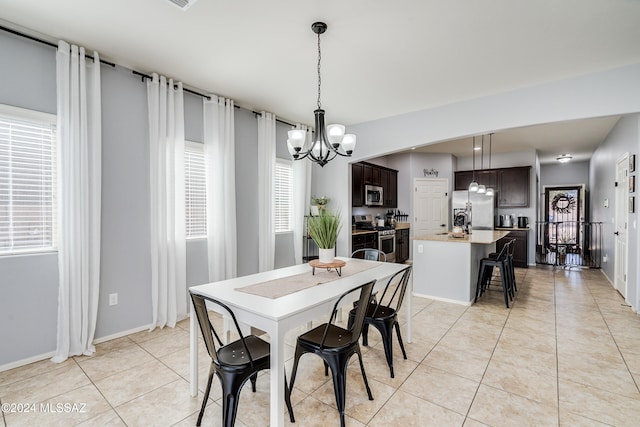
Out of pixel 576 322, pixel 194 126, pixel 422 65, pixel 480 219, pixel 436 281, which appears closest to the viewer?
pixel 422 65

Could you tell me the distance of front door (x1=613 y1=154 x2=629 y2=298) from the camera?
4.28 m

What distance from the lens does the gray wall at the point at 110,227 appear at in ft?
8.14

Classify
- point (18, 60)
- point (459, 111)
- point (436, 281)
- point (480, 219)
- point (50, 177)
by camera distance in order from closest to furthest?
point (18, 60) → point (50, 177) → point (459, 111) → point (436, 281) → point (480, 219)

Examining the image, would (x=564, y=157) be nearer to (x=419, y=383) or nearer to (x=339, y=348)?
(x=419, y=383)

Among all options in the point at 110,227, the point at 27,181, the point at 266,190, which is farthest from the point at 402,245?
the point at 27,181

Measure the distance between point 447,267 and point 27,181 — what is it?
4.77 metres

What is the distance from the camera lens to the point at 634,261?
3.75 meters

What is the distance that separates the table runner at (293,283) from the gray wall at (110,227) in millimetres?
1726

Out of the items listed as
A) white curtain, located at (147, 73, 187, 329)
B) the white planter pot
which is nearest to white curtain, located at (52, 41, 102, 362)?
white curtain, located at (147, 73, 187, 329)

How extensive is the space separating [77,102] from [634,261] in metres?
6.42

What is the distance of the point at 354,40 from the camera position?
2.64 m

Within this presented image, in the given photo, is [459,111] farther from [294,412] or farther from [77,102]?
[77,102]

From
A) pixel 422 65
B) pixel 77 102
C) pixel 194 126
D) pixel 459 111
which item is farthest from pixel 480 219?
pixel 77 102

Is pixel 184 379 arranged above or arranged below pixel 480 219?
below
